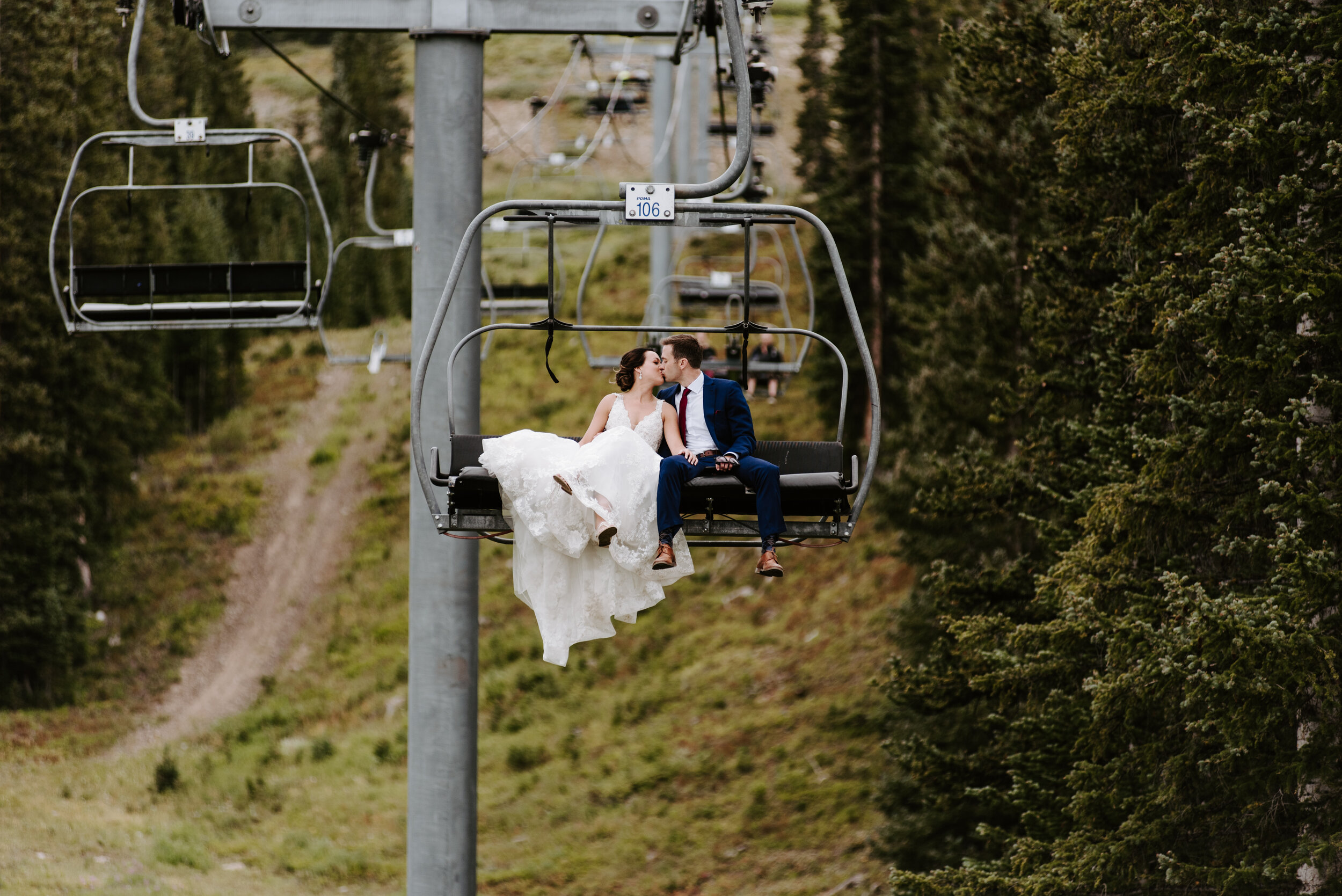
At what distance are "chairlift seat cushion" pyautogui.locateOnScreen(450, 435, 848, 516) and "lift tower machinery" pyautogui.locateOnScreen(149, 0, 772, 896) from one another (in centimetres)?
144

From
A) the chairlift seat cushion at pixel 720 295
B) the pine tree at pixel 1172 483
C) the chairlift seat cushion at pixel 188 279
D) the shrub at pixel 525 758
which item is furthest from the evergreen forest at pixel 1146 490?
the shrub at pixel 525 758

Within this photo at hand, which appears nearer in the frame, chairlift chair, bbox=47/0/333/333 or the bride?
the bride

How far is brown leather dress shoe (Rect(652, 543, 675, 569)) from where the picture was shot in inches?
277

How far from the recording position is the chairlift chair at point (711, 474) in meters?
6.56

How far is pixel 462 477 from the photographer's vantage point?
7.01m

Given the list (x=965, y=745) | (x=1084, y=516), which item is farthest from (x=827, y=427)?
(x=1084, y=516)

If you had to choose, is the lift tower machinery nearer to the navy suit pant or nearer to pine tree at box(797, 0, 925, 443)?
the navy suit pant

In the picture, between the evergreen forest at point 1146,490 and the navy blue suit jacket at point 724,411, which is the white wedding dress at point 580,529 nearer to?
the navy blue suit jacket at point 724,411

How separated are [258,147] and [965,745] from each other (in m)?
47.6

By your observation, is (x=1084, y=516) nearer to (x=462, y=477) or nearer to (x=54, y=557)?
(x=462, y=477)

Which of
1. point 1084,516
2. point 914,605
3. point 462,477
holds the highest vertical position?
point 462,477

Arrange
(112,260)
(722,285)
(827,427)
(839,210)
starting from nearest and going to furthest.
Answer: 1. (722,285)
2. (839,210)
3. (827,427)
4. (112,260)

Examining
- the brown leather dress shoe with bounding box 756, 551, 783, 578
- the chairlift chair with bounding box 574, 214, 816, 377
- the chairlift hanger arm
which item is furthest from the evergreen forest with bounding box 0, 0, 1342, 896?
the chairlift hanger arm

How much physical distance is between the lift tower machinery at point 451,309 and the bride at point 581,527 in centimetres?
144
